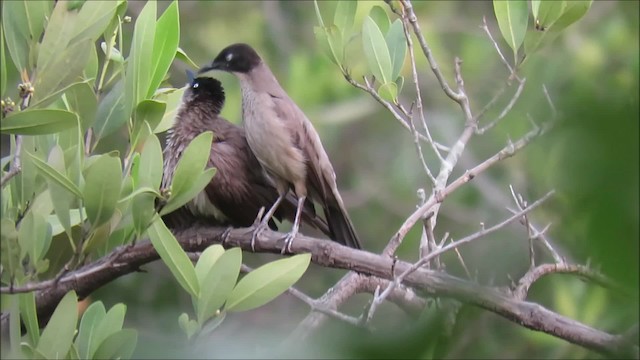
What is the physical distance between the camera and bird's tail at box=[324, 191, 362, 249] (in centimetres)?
375

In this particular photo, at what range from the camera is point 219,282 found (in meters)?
Result: 1.99

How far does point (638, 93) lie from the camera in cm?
52

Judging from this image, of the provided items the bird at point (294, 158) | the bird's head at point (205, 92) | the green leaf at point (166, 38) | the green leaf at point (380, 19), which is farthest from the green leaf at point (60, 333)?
the bird's head at point (205, 92)

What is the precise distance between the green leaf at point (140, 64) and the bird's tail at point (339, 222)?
66.8 inches

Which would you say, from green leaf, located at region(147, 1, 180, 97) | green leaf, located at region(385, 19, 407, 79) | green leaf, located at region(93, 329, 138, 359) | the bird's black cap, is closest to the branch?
green leaf, located at region(93, 329, 138, 359)

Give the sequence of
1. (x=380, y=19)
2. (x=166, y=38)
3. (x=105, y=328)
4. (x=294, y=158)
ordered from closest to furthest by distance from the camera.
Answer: (x=105, y=328) < (x=166, y=38) < (x=380, y=19) < (x=294, y=158)

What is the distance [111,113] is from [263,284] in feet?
2.37

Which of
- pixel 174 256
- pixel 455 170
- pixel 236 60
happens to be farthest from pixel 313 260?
pixel 455 170

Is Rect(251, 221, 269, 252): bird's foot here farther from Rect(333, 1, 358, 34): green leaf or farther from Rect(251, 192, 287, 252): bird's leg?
Rect(333, 1, 358, 34): green leaf

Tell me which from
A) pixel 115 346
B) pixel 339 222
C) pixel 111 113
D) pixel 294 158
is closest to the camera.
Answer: pixel 115 346

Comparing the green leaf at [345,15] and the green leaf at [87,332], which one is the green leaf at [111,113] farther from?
the green leaf at [345,15]

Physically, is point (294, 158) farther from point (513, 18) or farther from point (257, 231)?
point (513, 18)

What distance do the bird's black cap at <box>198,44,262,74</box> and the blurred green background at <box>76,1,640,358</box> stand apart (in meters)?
0.98

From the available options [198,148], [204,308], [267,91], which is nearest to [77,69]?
[198,148]
